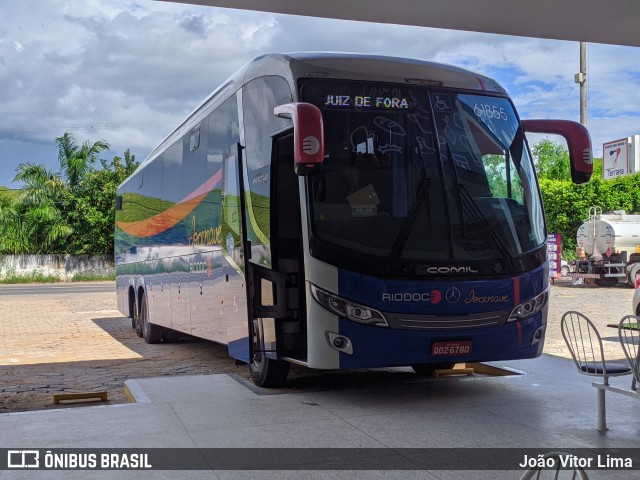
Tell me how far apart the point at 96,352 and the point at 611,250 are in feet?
67.9

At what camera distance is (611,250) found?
29.2m

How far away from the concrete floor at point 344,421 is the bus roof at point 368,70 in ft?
11.4

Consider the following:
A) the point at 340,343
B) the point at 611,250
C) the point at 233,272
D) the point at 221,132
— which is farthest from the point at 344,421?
the point at 611,250

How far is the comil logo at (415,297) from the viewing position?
807cm

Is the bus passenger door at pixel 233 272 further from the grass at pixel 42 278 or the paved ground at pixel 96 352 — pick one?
the grass at pixel 42 278

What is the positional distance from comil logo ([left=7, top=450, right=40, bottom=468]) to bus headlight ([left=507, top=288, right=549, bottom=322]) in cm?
486

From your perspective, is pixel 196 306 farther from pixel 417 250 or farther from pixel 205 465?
pixel 205 465

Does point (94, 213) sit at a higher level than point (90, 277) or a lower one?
higher

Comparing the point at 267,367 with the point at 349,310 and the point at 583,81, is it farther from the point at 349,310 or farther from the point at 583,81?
the point at 583,81

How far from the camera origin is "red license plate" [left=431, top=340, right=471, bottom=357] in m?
8.18

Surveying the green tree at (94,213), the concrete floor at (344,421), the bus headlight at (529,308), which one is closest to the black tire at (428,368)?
the concrete floor at (344,421)

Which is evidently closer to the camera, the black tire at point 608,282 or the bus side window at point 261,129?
the bus side window at point 261,129

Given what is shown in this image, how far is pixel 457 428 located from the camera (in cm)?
724

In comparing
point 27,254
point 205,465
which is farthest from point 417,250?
point 27,254
